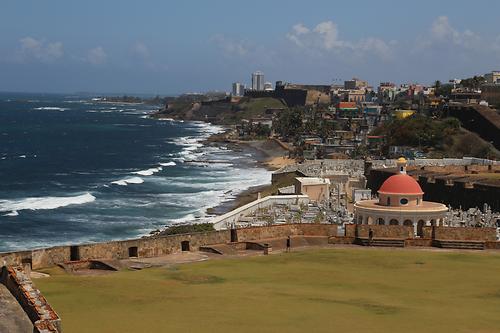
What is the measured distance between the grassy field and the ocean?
1081 inches

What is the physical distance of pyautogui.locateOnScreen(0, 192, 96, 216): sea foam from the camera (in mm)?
68000

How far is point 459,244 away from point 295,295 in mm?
10776

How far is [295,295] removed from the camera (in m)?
21.8

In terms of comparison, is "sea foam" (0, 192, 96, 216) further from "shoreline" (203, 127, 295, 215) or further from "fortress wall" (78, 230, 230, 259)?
"fortress wall" (78, 230, 230, 259)

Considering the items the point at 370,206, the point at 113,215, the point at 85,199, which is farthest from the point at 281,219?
the point at 85,199

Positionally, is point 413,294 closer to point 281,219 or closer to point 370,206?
point 370,206

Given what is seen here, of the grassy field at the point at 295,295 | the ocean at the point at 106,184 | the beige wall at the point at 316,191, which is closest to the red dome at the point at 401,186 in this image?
the grassy field at the point at 295,295

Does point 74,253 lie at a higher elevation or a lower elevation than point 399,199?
lower

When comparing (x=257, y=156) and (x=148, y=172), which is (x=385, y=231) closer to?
(x=148, y=172)

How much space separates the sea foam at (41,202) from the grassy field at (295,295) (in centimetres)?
4284

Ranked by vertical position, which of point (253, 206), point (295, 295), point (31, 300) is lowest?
point (253, 206)

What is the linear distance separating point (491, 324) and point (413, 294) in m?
3.78

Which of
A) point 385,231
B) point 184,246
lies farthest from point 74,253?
point 385,231

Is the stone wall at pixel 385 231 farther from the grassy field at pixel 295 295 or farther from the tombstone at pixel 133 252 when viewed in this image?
the tombstone at pixel 133 252
